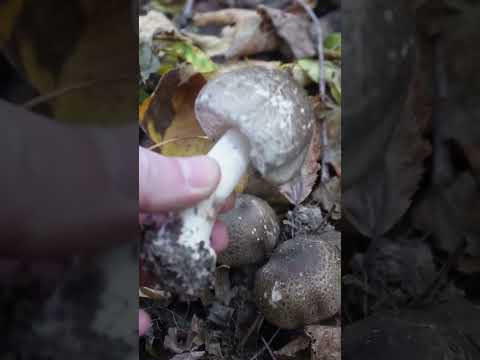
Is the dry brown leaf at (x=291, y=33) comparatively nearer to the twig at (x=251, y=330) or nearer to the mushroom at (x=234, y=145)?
the mushroom at (x=234, y=145)

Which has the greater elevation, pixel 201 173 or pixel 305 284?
pixel 201 173

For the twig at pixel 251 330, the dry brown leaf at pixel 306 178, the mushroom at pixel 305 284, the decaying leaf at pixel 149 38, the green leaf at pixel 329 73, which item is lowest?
the twig at pixel 251 330

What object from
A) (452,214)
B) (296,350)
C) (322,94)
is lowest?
(296,350)

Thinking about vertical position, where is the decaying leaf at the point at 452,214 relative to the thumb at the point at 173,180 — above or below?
below

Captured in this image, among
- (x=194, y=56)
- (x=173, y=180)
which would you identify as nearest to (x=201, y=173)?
(x=173, y=180)

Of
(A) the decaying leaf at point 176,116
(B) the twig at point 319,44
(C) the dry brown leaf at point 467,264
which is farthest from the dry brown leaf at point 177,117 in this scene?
(C) the dry brown leaf at point 467,264

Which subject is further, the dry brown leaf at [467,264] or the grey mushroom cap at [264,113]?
the dry brown leaf at [467,264]

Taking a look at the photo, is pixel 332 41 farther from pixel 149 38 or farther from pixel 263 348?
pixel 263 348
